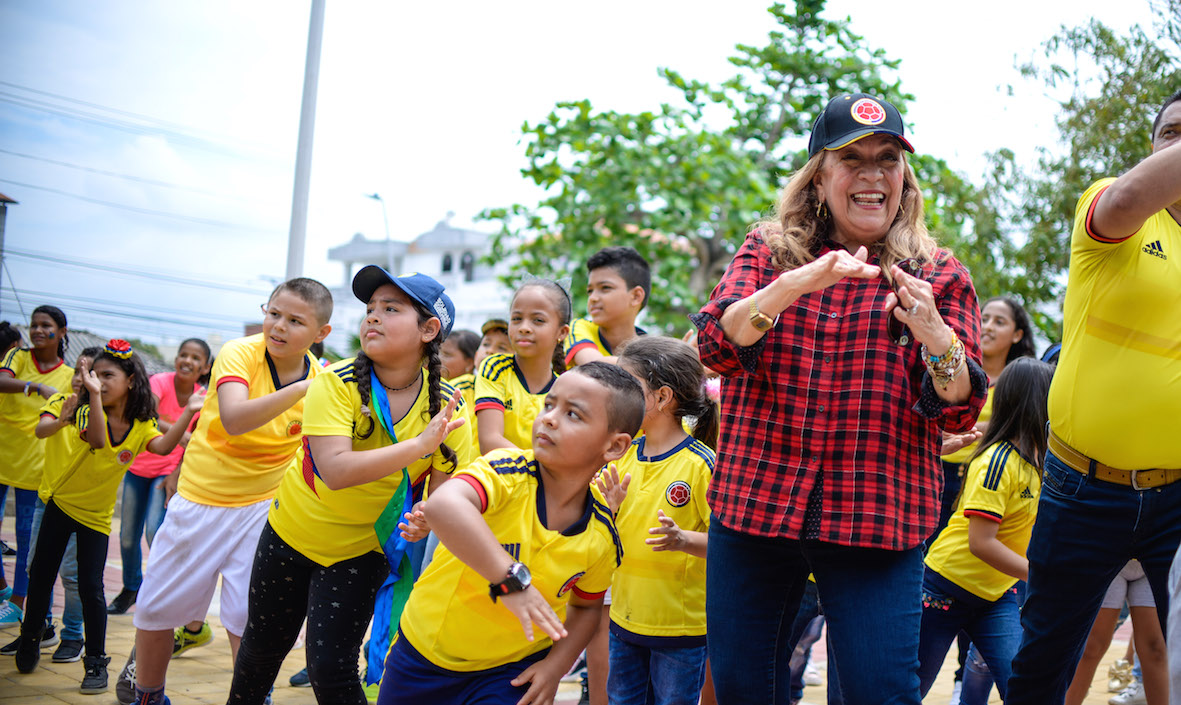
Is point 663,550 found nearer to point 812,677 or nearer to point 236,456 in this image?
point 236,456

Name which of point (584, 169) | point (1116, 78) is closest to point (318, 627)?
point (1116, 78)

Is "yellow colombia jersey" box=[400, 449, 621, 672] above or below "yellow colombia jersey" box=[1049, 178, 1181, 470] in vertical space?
below

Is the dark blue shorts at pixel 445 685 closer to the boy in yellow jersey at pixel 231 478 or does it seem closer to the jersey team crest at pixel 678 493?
the jersey team crest at pixel 678 493

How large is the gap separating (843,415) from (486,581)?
1.14 metres

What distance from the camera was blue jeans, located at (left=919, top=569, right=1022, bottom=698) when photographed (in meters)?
4.12

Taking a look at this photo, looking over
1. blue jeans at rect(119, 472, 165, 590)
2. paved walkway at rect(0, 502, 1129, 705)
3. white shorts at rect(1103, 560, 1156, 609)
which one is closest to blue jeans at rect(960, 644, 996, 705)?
white shorts at rect(1103, 560, 1156, 609)

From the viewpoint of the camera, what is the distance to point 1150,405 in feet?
9.06

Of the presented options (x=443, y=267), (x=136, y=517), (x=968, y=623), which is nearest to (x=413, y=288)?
(x=968, y=623)

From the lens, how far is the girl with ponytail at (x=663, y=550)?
12.3 ft

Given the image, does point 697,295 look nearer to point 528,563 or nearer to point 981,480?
point 981,480

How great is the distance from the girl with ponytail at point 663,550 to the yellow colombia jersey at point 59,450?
3458mm

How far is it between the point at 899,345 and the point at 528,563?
4.13ft

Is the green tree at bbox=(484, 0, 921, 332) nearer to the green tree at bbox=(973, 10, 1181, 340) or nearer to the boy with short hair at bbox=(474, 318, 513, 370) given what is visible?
the green tree at bbox=(973, 10, 1181, 340)

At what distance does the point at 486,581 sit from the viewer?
2814 millimetres
